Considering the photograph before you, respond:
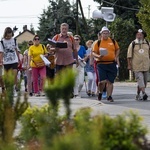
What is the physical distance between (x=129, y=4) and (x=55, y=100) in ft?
165

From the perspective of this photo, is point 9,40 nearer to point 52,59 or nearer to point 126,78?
point 52,59

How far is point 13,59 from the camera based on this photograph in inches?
520

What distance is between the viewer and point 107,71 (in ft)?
41.2

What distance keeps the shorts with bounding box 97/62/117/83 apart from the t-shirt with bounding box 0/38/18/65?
1.98 meters

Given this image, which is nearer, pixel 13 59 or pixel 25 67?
pixel 13 59

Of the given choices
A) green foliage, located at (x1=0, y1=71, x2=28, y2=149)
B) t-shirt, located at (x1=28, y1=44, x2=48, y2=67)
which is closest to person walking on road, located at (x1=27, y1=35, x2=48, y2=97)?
t-shirt, located at (x1=28, y1=44, x2=48, y2=67)

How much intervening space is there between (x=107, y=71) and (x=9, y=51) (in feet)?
7.42

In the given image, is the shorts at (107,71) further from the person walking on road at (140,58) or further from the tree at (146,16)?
the tree at (146,16)

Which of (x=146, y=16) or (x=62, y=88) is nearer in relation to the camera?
(x=62, y=88)

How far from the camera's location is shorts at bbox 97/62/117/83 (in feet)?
41.0

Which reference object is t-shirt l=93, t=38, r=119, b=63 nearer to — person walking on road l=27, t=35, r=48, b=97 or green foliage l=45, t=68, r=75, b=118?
person walking on road l=27, t=35, r=48, b=97

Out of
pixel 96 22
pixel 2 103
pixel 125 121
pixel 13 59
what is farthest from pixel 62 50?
pixel 96 22

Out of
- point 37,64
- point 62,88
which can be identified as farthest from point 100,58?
point 62,88

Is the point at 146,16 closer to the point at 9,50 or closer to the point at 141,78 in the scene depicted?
the point at 141,78
